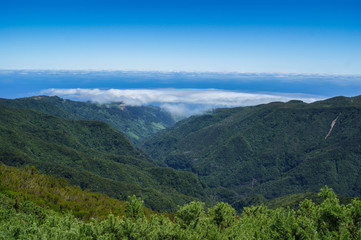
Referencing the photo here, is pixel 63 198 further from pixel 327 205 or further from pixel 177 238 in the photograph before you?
pixel 327 205

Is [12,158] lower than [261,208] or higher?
lower

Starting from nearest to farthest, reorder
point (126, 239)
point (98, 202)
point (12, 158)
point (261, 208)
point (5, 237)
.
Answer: point (5, 237)
point (126, 239)
point (261, 208)
point (98, 202)
point (12, 158)

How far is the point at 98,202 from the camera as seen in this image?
11056cm

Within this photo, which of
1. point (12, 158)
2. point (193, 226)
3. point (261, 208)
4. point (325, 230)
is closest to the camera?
point (325, 230)

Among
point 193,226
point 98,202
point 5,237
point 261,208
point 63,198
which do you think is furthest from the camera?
point 98,202

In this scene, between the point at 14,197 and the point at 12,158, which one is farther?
the point at 12,158

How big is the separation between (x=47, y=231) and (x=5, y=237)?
5.15m

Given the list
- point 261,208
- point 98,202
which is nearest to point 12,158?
point 98,202

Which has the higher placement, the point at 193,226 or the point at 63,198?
the point at 193,226

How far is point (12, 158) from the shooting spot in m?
195

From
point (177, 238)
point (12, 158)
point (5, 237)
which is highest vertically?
point (5, 237)

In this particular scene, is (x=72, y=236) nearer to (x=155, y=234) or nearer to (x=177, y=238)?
(x=155, y=234)

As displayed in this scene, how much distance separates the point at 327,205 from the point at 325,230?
3.90 meters

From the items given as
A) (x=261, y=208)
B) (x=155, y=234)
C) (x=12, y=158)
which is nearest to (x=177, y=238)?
(x=155, y=234)
